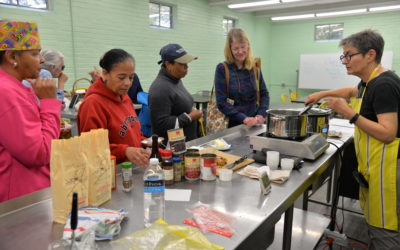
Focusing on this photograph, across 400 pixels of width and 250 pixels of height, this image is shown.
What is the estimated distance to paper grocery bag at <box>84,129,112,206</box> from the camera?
42.9 inches

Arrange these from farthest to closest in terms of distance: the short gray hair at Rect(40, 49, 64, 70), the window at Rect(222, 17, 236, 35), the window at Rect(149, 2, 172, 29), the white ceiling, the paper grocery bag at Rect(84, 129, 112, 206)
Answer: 1. the window at Rect(222, 17, 236, 35)
2. the white ceiling
3. the window at Rect(149, 2, 172, 29)
4. the short gray hair at Rect(40, 49, 64, 70)
5. the paper grocery bag at Rect(84, 129, 112, 206)

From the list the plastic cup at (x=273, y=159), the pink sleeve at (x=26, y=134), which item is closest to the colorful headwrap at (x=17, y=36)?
the pink sleeve at (x=26, y=134)

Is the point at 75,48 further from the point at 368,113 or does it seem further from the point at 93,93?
the point at 368,113

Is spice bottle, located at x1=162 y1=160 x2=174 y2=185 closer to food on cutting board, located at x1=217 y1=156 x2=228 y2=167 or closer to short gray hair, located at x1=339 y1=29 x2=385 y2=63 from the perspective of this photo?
food on cutting board, located at x1=217 y1=156 x2=228 y2=167

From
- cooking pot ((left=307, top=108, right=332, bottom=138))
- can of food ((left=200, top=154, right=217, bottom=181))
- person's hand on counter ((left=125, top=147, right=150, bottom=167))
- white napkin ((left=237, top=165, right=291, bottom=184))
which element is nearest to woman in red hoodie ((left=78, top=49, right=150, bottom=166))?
person's hand on counter ((left=125, top=147, right=150, bottom=167))

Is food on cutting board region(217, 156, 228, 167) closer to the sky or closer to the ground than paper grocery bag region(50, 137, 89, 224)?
closer to the ground

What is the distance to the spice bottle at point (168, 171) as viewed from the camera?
4.50ft

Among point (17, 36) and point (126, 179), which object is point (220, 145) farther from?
point (17, 36)

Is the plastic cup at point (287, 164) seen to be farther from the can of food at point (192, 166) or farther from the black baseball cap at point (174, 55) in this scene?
the black baseball cap at point (174, 55)

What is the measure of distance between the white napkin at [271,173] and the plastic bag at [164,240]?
2.15ft

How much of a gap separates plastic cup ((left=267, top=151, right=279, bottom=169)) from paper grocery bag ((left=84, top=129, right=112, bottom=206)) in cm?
88

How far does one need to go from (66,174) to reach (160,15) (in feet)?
20.5

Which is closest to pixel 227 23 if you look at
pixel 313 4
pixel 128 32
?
pixel 313 4

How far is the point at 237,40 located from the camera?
2512mm
